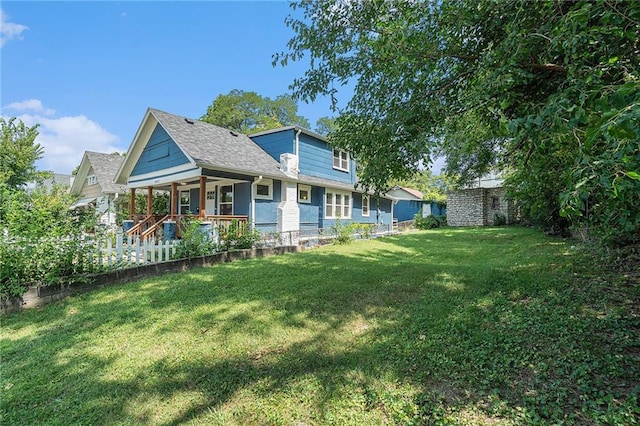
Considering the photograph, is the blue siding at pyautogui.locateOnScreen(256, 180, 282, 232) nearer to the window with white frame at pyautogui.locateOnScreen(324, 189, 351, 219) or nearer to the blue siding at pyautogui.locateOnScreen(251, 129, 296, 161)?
the blue siding at pyautogui.locateOnScreen(251, 129, 296, 161)

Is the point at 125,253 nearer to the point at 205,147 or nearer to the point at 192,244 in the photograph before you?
the point at 192,244

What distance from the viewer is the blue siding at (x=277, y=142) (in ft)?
46.1

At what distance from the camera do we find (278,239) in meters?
11.6

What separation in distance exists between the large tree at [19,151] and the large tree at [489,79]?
19.9 metres

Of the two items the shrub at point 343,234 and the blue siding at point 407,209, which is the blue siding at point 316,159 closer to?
the shrub at point 343,234

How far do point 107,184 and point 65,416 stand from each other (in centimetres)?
1932

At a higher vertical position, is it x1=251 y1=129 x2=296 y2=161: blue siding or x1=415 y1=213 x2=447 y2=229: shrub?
x1=251 y1=129 x2=296 y2=161: blue siding

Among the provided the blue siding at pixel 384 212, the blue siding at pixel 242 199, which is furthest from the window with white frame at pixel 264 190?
the blue siding at pixel 384 212

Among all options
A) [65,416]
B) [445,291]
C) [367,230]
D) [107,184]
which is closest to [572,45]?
[445,291]

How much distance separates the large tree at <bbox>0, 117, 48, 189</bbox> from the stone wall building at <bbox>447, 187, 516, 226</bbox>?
26.5m

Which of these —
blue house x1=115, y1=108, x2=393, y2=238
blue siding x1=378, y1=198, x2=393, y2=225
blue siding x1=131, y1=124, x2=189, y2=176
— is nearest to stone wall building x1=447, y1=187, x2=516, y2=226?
blue siding x1=378, y1=198, x2=393, y2=225

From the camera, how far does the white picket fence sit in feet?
20.1

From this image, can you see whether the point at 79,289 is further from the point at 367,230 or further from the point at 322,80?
the point at 367,230

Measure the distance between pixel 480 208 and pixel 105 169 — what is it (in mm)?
25258
